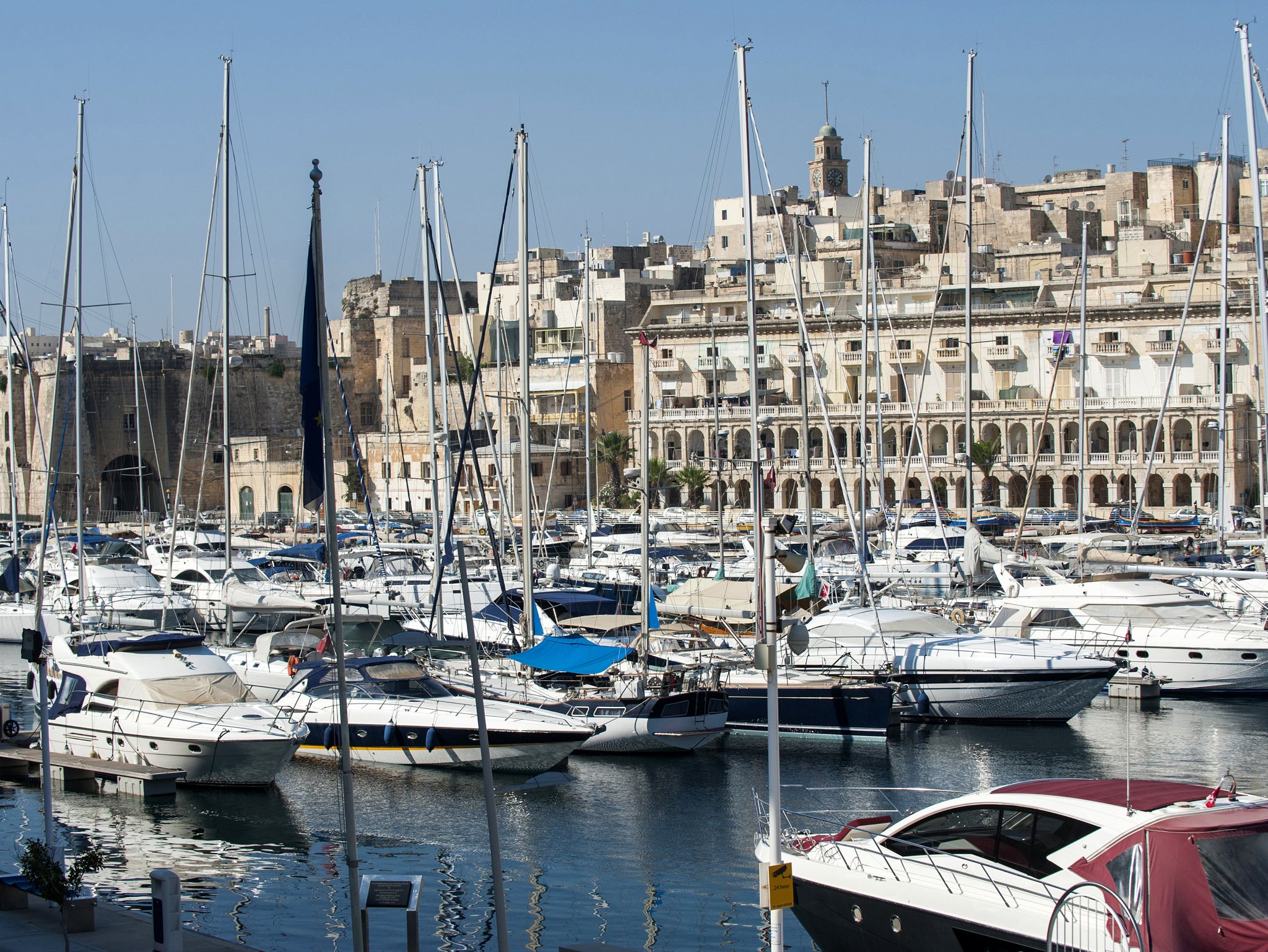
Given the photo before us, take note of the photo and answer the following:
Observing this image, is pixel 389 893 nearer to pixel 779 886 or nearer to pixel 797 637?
pixel 779 886

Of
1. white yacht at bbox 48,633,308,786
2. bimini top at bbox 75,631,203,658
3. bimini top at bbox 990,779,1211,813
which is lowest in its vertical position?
white yacht at bbox 48,633,308,786

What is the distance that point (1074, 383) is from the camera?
59.9 meters

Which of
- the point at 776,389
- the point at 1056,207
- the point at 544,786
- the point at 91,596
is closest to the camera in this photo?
the point at 544,786

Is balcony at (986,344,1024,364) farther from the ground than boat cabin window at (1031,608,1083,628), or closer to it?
farther from the ground

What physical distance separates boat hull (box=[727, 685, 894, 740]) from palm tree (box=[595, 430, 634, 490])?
37.9 meters

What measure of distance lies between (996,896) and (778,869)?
56.6 inches

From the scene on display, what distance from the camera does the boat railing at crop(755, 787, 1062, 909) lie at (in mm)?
9688

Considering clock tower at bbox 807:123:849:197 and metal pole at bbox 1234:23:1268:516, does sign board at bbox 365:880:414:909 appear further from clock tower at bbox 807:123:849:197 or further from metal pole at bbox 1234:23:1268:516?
clock tower at bbox 807:123:849:197

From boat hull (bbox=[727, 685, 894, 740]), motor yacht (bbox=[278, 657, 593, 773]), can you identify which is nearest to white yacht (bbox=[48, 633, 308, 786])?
motor yacht (bbox=[278, 657, 593, 773])

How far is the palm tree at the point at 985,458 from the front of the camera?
57.4 metres

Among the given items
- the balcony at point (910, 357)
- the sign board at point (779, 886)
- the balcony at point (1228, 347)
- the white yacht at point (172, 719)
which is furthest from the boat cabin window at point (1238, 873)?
the balcony at point (910, 357)

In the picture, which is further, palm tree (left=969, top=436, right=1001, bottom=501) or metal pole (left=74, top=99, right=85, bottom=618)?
palm tree (left=969, top=436, right=1001, bottom=501)

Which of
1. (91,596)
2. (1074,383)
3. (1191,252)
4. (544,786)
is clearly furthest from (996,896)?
(1191,252)

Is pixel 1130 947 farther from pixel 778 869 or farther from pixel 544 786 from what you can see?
pixel 544 786
